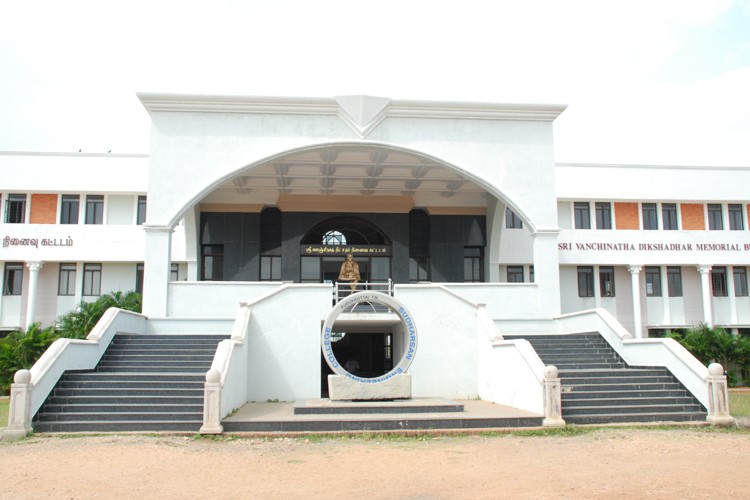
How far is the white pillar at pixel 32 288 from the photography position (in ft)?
79.9

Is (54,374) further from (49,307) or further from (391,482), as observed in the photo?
(49,307)

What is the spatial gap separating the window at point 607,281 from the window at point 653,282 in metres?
1.35

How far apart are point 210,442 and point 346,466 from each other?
3.03m

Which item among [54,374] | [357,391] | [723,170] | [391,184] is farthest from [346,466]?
[723,170]

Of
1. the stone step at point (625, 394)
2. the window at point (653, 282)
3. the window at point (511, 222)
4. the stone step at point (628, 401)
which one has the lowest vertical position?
the stone step at point (628, 401)

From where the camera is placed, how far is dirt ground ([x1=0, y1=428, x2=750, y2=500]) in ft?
28.4

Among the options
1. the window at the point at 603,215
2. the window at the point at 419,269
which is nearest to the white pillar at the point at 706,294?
the window at the point at 603,215

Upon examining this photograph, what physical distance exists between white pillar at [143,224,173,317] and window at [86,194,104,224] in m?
7.70

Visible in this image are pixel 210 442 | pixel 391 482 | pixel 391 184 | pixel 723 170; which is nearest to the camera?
pixel 391 482

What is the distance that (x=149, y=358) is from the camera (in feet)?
53.6

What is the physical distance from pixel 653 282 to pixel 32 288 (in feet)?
74.0

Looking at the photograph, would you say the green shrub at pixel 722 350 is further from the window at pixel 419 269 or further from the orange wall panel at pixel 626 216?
the window at pixel 419 269

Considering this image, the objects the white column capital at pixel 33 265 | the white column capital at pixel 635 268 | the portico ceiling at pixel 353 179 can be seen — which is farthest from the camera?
the white column capital at pixel 635 268

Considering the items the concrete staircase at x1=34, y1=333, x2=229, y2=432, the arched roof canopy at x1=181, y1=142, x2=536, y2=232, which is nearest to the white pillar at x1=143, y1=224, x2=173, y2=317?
the arched roof canopy at x1=181, y1=142, x2=536, y2=232
